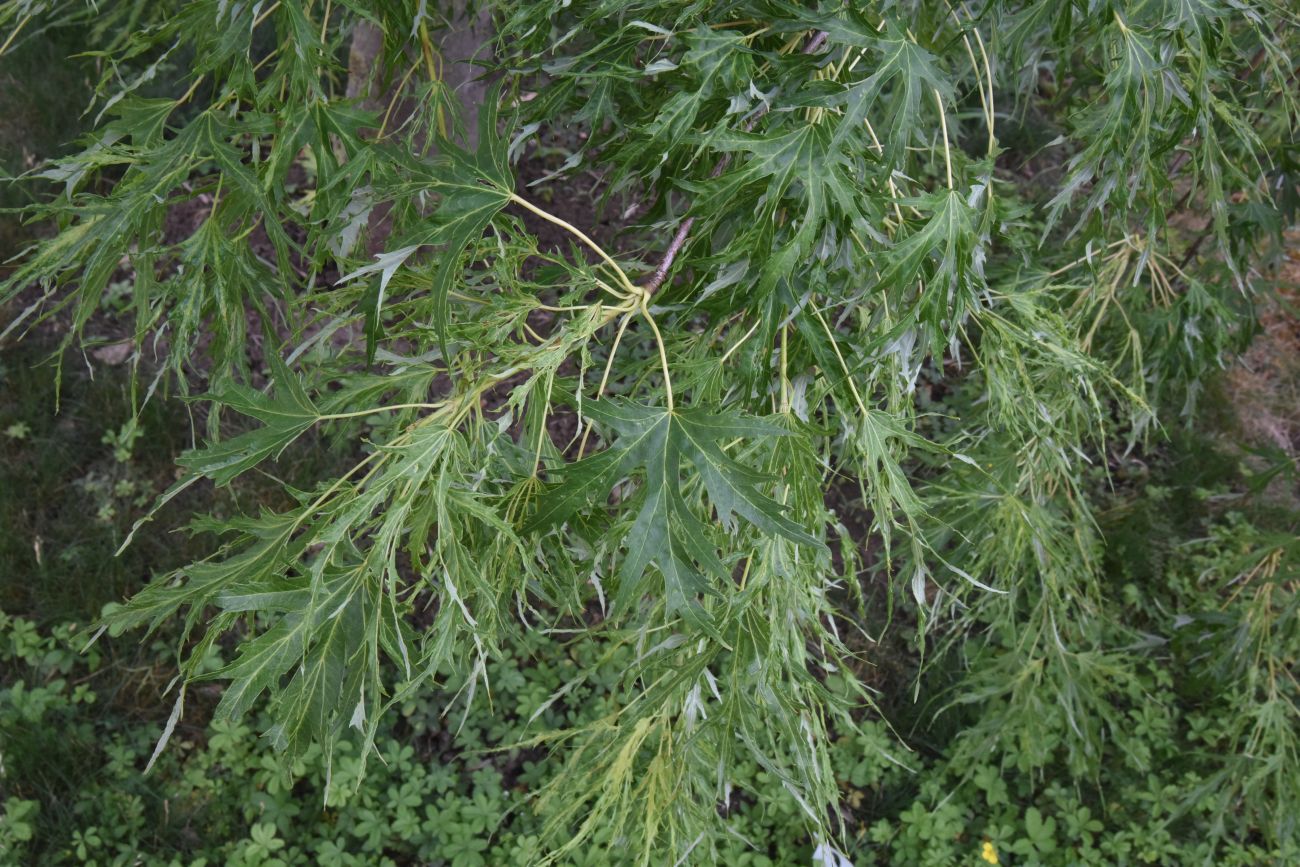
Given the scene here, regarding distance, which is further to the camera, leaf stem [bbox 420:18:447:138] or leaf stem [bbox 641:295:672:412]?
leaf stem [bbox 420:18:447:138]

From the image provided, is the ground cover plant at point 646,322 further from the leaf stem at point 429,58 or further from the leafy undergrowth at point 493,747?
the leafy undergrowth at point 493,747

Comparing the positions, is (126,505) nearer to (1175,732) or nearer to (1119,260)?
(1119,260)

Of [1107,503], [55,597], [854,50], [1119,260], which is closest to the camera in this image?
[854,50]

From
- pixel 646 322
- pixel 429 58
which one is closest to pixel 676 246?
pixel 646 322

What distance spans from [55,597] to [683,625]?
6.24 feet

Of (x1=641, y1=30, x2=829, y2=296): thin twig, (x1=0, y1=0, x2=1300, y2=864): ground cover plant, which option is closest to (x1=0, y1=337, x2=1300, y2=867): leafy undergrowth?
(x1=0, y1=0, x2=1300, y2=864): ground cover plant

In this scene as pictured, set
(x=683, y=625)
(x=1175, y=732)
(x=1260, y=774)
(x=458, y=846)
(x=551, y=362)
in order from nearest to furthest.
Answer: (x=551, y=362) → (x=683, y=625) → (x=1260, y=774) → (x=458, y=846) → (x=1175, y=732)

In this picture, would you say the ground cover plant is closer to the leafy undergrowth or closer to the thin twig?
the thin twig

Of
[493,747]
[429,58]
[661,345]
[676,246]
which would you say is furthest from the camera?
[493,747]

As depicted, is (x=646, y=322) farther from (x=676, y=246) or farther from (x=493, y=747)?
(x=493, y=747)

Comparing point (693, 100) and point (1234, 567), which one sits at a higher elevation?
point (693, 100)

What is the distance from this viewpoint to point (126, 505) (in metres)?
2.63

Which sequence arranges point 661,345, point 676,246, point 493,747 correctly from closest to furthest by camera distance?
point 661,345 → point 676,246 → point 493,747

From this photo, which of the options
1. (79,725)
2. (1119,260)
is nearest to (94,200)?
(1119,260)
